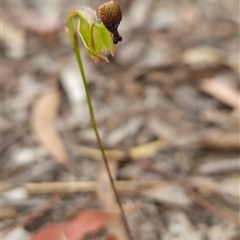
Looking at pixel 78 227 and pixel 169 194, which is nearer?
pixel 78 227

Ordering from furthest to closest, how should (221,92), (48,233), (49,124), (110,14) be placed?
(221,92) → (49,124) → (48,233) → (110,14)

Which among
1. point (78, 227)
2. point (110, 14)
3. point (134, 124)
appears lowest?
point (78, 227)

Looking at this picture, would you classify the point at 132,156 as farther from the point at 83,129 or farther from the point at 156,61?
the point at 156,61

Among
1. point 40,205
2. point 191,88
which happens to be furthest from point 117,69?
point 40,205

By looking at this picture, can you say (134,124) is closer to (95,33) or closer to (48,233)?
(48,233)

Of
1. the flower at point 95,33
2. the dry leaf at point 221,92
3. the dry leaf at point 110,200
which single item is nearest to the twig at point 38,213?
the dry leaf at point 110,200

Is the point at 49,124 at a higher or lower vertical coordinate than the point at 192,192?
higher

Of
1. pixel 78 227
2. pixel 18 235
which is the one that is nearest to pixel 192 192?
pixel 78 227
